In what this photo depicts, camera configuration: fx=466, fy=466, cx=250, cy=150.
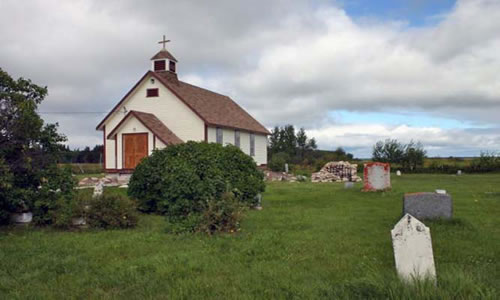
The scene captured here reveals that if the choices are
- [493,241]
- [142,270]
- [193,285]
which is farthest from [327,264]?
[493,241]

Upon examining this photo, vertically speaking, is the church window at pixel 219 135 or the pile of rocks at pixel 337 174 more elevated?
the church window at pixel 219 135

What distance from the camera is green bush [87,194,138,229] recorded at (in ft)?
33.6

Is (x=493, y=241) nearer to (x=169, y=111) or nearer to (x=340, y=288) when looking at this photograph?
(x=340, y=288)

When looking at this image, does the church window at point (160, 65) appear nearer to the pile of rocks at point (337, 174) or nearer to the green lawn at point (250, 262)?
the pile of rocks at point (337, 174)

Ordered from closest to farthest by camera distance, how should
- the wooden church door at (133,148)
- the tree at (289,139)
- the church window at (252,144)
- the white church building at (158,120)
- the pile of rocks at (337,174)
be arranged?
the wooden church door at (133,148) → the white church building at (158,120) → the pile of rocks at (337,174) → the church window at (252,144) → the tree at (289,139)

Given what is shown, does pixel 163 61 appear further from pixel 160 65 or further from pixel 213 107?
pixel 213 107

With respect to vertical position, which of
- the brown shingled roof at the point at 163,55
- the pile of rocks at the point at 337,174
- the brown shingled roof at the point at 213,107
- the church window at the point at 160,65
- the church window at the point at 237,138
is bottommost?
the pile of rocks at the point at 337,174

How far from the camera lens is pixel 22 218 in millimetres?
10633

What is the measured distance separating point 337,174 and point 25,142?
85.7 feet

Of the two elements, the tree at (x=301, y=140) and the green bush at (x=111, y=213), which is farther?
the tree at (x=301, y=140)

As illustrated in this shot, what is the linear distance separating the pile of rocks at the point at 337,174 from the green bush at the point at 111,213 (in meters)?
23.6

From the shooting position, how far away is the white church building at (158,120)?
90.6ft

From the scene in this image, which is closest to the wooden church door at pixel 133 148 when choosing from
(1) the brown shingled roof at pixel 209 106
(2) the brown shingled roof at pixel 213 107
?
(1) the brown shingled roof at pixel 209 106

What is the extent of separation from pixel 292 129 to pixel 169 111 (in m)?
36.1
